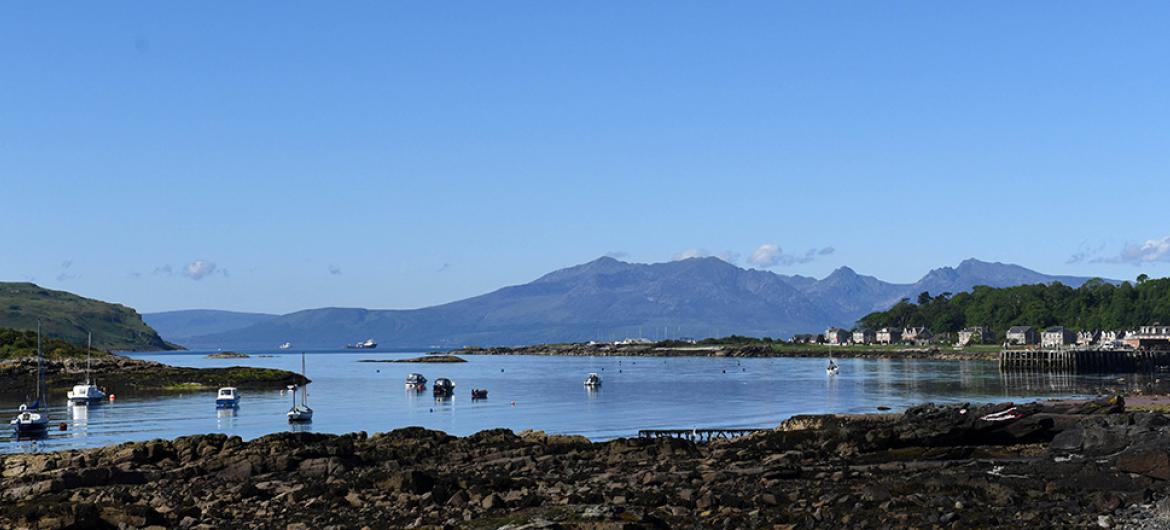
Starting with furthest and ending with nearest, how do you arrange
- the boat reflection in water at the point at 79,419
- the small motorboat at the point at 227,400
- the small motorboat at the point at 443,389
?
the small motorboat at the point at 443,389
the small motorboat at the point at 227,400
the boat reflection in water at the point at 79,419

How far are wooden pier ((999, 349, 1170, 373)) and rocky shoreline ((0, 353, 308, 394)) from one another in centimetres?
11282

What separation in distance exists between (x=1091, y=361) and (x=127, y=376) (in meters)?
140

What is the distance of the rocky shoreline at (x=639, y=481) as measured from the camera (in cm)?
2766

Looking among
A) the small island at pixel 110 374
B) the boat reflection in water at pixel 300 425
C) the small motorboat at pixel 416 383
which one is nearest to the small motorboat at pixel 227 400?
the boat reflection in water at pixel 300 425

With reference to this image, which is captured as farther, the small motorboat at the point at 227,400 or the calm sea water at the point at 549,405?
the small motorboat at the point at 227,400

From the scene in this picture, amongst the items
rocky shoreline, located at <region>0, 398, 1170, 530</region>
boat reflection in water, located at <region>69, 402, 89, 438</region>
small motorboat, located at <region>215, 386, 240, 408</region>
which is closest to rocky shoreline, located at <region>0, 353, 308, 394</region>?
boat reflection in water, located at <region>69, 402, 89, 438</region>

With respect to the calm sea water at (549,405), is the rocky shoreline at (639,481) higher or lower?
higher

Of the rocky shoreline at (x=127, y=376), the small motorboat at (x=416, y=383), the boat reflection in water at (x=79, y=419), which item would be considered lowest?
the boat reflection in water at (x=79, y=419)

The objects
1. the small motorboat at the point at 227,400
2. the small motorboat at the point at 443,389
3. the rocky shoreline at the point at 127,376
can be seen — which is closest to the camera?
the small motorboat at the point at 227,400

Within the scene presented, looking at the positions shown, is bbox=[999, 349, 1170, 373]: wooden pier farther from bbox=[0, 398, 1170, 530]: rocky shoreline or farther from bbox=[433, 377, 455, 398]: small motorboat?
bbox=[0, 398, 1170, 530]: rocky shoreline

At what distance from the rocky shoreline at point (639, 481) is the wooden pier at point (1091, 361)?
145 meters

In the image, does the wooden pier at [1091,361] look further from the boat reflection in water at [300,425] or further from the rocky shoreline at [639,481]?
the rocky shoreline at [639,481]

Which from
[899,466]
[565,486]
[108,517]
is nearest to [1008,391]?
[899,466]

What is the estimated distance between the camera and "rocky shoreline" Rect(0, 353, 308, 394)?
13500cm
